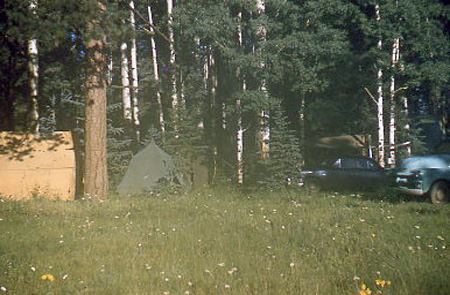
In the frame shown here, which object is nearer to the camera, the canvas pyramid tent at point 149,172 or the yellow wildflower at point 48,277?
the yellow wildflower at point 48,277

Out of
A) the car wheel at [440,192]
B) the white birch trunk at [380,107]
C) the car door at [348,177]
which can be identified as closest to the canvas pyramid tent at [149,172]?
the car door at [348,177]

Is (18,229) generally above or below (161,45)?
below

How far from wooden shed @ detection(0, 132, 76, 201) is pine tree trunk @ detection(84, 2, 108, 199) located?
1068 millimetres

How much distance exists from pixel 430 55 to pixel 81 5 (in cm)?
1779

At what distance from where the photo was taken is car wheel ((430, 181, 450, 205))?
1436 cm

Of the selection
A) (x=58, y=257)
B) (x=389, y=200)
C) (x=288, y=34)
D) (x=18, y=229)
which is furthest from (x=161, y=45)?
(x=58, y=257)

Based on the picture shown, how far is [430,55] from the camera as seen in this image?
2439 centimetres

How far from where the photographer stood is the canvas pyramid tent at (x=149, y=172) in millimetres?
17594

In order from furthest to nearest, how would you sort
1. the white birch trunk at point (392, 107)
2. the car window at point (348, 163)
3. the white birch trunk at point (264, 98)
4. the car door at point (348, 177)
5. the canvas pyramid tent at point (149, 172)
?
the white birch trunk at point (264, 98) < the white birch trunk at point (392, 107) < the car window at point (348, 163) < the car door at point (348, 177) < the canvas pyramid tent at point (149, 172)

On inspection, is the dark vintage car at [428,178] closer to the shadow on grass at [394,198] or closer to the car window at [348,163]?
the shadow on grass at [394,198]

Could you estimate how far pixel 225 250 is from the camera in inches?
294

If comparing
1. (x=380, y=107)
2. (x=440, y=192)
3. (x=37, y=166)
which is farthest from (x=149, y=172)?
(x=380, y=107)

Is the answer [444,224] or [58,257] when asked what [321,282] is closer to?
[58,257]

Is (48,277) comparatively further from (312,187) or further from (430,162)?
(312,187)
